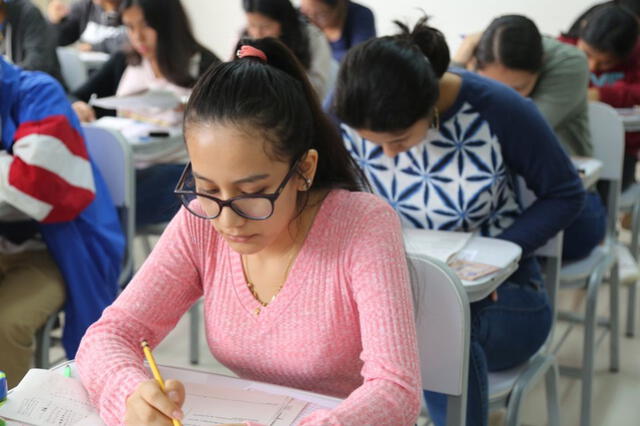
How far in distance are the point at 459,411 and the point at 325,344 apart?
12.4 inches

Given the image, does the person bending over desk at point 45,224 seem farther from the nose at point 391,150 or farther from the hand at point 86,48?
the hand at point 86,48

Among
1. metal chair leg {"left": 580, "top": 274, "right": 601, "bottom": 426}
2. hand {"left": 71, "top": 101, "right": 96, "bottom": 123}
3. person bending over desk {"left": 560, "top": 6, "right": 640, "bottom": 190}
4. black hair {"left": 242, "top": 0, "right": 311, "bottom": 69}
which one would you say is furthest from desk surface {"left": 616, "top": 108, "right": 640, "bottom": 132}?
hand {"left": 71, "top": 101, "right": 96, "bottom": 123}

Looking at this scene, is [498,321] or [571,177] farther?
[571,177]

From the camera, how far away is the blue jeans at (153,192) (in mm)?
2734

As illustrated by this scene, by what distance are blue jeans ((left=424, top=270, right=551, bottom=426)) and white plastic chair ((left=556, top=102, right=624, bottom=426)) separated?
0.46m

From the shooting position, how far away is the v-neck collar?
1183 mm

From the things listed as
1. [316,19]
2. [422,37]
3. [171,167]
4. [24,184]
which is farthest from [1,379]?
→ [316,19]

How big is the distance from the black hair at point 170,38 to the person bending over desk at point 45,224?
1.13 metres

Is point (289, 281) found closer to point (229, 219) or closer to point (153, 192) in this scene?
point (229, 219)

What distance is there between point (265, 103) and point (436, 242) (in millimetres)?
733

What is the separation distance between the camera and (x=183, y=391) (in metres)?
0.98

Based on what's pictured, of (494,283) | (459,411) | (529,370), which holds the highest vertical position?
(494,283)

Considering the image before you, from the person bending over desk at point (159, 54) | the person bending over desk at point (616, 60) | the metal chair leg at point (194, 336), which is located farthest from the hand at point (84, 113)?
the person bending over desk at point (616, 60)

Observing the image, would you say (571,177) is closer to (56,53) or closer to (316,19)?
(316,19)
